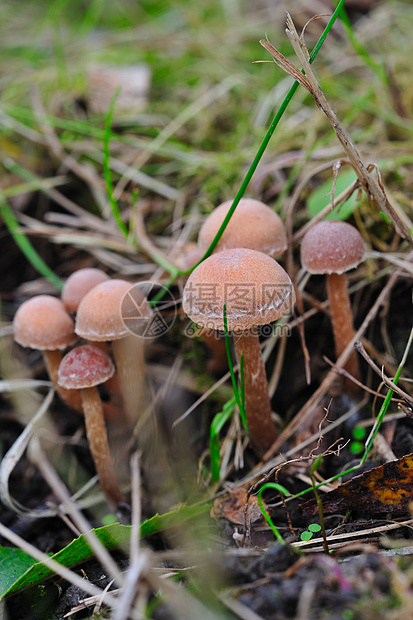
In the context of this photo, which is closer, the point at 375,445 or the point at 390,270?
the point at 375,445

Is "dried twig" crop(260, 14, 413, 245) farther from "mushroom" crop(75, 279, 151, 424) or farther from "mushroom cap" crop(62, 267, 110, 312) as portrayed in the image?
"mushroom cap" crop(62, 267, 110, 312)

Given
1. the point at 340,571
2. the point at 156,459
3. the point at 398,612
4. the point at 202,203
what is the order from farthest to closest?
1. the point at 202,203
2. the point at 156,459
3. the point at 340,571
4. the point at 398,612

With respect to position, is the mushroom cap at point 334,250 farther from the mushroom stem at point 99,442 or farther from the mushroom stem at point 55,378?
the mushroom stem at point 55,378

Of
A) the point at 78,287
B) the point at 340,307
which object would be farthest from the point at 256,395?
the point at 78,287

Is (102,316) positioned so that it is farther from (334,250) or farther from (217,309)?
(334,250)

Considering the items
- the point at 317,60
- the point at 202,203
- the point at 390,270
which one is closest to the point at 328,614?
the point at 390,270

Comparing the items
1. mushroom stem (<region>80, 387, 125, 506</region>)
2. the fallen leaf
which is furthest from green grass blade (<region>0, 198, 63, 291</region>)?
the fallen leaf

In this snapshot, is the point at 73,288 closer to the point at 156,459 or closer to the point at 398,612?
the point at 156,459
